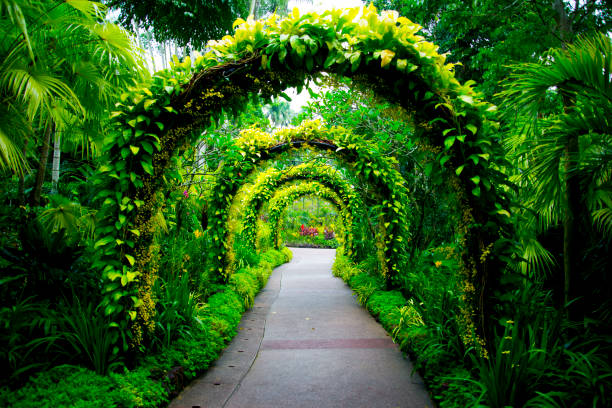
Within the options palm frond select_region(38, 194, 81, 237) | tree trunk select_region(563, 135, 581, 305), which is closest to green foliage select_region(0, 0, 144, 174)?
palm frond select_region(38, 194, 81, 237)

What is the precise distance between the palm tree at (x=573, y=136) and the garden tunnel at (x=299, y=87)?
356mm

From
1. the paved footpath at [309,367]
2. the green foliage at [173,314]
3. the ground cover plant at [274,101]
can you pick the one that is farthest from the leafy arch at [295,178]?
the green foliage at [173,314]

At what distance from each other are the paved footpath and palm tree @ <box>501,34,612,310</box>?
1854 millimetres

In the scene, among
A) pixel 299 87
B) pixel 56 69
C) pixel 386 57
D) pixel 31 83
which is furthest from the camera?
pixel 56 69

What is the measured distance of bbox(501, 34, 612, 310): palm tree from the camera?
247cm

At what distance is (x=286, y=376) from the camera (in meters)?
3.41

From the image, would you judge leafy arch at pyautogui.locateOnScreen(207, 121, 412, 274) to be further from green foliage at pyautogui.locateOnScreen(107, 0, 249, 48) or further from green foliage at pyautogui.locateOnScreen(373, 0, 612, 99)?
green foliage at pyautogui.locateOnScreen(107, 0, 249, 48)

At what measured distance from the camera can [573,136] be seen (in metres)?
2.69

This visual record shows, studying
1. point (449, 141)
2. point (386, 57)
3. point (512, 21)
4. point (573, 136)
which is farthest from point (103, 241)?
point (512, 21)

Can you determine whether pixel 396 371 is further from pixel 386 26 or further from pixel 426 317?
pixel 386 26

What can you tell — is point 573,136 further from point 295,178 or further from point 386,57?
point 295,178

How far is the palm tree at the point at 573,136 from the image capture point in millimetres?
2467

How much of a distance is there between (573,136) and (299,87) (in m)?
2.33

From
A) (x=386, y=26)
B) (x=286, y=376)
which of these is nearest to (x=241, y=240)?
(x=286, y=376)
